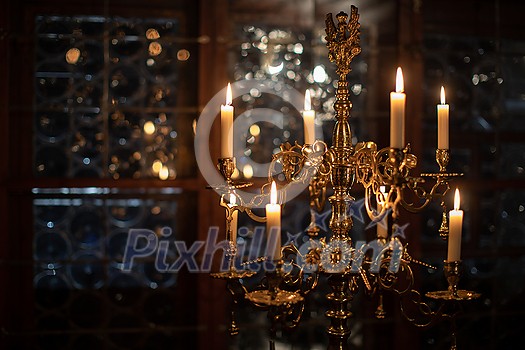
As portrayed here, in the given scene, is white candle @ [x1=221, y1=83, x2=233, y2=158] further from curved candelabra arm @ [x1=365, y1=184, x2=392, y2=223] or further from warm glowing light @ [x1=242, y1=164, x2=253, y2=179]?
warm glowing light @ [x1=242, y1=164, x2=253, y2=179]

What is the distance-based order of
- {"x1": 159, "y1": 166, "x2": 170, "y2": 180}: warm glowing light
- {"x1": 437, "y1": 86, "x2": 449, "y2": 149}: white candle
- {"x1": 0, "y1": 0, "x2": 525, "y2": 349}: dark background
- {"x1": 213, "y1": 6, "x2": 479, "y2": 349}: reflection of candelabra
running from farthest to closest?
{"x1": 159, "y1": 166, "x2": 170, "y2": 180}: warm glowing light → {"x1": 0, "y1": 0, "x2": 525, "y2": 349}: dark background → {"x1": 437, "y1": 86, "x2": 449, "y2": 149}: white candle → {"x1": 213, "y1": 6, "x2": 479, "y2": 349}: reflection of candelabra

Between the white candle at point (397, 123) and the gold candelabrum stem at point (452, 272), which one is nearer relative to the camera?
Answer: the white candle at point (397, 123)

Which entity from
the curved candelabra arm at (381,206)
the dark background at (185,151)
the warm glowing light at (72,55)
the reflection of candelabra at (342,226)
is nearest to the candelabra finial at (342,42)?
the reflection of candelabra at (342,226)

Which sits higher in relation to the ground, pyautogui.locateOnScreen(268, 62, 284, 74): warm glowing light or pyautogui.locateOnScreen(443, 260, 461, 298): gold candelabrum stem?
pyautogui.locateOnScreen(268, 62, 284, 74): warm glowing light

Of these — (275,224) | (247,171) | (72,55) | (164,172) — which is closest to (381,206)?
(275,224)

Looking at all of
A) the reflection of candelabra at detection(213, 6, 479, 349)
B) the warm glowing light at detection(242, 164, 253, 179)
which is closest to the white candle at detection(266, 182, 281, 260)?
the reflection of candelabra at detection(213, 6, 479, 349)

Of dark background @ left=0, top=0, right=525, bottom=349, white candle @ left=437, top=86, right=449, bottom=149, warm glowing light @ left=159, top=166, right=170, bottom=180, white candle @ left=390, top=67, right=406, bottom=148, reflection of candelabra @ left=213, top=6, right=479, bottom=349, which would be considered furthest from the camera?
warm glowing light @ left=159, top=166, right=170, bottom=180

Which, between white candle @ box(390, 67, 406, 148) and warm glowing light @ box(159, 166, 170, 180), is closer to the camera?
white candle @ box(390, 67, 406, 148)

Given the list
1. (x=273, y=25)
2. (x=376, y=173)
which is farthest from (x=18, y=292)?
(x=376, y=173)

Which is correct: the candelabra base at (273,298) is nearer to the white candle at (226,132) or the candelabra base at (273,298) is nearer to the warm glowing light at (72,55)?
the white candle at (226,132)

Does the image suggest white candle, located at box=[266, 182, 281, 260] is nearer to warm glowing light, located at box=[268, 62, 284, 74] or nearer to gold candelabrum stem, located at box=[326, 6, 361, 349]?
gold candelabrum stem, located at box=[326, 6, 361, 349]

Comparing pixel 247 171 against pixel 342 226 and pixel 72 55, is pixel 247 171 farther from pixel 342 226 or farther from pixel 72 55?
pixel 342 226

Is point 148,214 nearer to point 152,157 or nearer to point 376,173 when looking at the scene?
point 152,157

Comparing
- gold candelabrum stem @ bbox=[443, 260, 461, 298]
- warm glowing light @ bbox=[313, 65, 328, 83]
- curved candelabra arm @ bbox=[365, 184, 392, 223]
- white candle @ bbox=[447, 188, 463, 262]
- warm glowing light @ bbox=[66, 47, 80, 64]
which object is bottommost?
gold candelabrum stem @ bbox=[443, 260, 461, 298]
